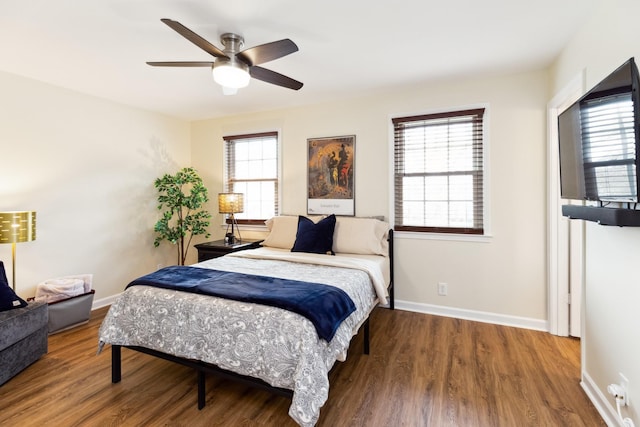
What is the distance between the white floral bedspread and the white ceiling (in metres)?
1.82

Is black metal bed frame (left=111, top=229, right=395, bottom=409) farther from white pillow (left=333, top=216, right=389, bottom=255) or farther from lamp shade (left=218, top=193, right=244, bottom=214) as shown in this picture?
lamp shade (left=218, top=193, right=244, bottom=214)

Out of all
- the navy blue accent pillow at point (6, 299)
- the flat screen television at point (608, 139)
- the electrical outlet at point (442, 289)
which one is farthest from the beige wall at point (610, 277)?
the navy blue accent pillow at point (6, 299)

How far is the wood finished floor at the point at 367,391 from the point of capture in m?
1.80

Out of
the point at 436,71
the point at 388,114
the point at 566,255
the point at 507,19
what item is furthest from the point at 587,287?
the point at 388,114

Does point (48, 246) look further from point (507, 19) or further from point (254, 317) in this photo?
point (507, 19)

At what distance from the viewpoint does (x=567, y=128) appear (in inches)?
77.4

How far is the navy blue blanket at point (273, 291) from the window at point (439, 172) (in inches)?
70.8

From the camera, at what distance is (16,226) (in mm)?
2654

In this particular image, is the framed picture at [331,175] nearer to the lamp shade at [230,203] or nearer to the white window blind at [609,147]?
the lamp shade at [230,203]

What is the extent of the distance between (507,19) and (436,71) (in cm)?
87

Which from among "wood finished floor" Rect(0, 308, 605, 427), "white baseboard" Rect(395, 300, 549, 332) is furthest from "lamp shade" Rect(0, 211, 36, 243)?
"white baseboard" Rect(395, 300, 549, 332)

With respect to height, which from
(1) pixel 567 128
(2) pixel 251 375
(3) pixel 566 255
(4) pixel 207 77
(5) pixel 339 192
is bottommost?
(2) pixel 251 375

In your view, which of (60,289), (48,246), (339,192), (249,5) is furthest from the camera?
(339,192)

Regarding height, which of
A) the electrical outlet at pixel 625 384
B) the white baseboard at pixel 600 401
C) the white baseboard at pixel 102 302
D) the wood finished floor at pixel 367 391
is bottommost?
the wood finished floor at pixel 367 391
